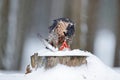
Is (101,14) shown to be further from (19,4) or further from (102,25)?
(19,4)

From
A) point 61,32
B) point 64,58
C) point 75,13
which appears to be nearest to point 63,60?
point 64,58

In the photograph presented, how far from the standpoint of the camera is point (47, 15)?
2.82 m

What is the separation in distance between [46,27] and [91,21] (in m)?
0.34

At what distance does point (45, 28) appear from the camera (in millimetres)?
2803

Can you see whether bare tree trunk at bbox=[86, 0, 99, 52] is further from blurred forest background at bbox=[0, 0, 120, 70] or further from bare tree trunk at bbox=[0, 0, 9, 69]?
bare tree trunk at bbox=[0, 0, 9, 69]

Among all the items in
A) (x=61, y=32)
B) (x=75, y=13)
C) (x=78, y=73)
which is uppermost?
(x=75, y=13)

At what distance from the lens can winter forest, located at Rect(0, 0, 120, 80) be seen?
9.16 ft

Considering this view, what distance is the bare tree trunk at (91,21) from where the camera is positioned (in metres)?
2.83

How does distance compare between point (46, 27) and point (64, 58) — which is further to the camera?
point (46, 27)

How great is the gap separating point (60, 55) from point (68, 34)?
0.11 metres

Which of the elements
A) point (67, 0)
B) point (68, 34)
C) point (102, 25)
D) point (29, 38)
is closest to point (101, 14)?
point (102, 25)

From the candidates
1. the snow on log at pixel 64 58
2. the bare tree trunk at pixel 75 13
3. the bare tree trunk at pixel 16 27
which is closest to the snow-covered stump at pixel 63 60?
the snow on log at pixel 64 58

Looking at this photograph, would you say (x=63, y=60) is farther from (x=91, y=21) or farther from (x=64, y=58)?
(x=91, y=21)

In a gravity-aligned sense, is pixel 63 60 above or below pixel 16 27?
below
